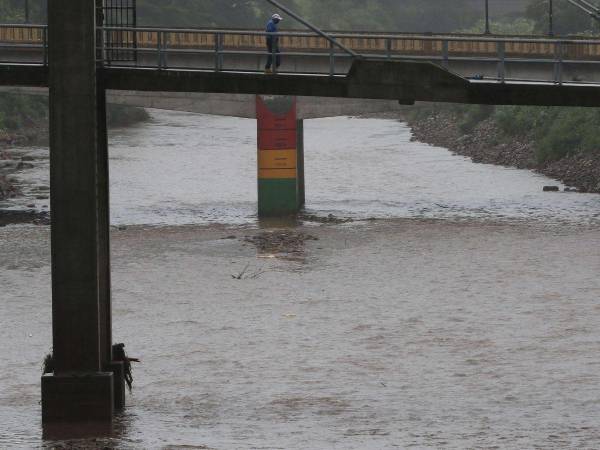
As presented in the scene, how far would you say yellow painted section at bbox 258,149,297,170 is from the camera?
59969 mm

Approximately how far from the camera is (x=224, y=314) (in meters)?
37.3

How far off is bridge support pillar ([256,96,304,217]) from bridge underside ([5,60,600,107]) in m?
26.9

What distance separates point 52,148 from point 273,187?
115ft

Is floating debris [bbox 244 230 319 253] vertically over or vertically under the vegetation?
under

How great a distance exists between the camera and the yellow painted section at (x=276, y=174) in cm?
5941

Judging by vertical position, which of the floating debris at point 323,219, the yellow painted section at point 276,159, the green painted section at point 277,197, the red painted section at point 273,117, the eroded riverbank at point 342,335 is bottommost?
the eroded riverbank at point 342,335

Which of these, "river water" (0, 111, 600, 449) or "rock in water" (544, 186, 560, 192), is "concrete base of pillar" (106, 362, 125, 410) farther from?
"rock in water" (544, 186, 560, 192)

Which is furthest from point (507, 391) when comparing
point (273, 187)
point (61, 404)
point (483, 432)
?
point (273, 187)

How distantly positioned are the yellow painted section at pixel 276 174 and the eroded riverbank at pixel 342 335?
6.56 m

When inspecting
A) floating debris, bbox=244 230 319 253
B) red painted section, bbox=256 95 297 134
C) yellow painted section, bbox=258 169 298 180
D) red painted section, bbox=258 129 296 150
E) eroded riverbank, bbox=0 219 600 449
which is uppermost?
red painted section, bbox=256 95 297 134

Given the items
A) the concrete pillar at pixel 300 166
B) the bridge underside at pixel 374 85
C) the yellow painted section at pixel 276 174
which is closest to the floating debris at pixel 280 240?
the yellow painted section at pixel 276 174

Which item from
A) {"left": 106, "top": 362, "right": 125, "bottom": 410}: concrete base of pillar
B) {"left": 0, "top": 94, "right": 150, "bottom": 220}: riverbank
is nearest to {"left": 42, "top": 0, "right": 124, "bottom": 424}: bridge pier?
{"left": 106, "top": 362, "right": 125, "bottom": 410}: concrete base of pillar

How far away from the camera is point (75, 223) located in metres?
24.7

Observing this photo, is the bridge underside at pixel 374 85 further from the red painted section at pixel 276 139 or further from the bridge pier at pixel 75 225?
the red painted section at pixel 276 139
